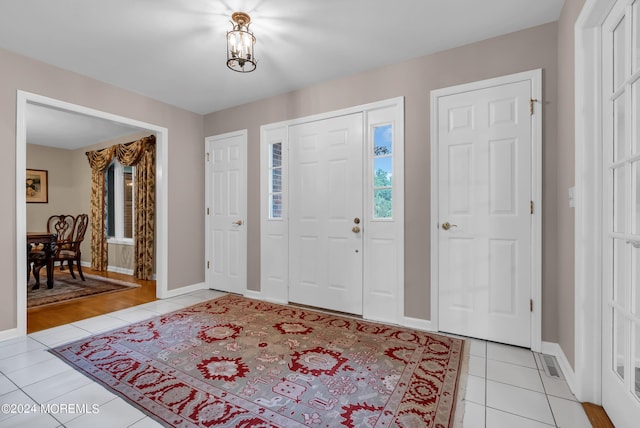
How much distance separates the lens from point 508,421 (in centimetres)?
158

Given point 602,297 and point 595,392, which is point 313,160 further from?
point 595,392

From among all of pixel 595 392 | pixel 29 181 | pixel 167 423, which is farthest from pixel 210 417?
pixel 29 181

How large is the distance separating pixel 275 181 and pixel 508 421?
10.1 ft

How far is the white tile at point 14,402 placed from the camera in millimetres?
1639

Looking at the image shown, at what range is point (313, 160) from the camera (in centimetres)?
347

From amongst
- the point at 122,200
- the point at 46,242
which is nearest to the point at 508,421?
the point at 46,242

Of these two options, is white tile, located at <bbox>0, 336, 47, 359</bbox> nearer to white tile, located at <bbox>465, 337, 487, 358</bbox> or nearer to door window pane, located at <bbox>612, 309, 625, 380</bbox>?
white tile, located at <bbox>465, 337, 487, 358</bbox>

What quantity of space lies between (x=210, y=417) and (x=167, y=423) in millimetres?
209

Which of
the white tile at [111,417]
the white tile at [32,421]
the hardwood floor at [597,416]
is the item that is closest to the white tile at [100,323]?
the white tile at [32,421]

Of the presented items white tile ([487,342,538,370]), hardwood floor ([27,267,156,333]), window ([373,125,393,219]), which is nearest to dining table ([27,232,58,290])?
hardwood floor ([27,267,156,333])

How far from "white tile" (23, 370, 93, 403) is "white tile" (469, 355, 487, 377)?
2535 mm

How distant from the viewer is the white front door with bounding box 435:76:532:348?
2441 millimetres

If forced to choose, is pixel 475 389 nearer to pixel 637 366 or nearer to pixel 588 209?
pixel 637 366

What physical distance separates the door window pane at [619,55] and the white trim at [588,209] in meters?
0.11
